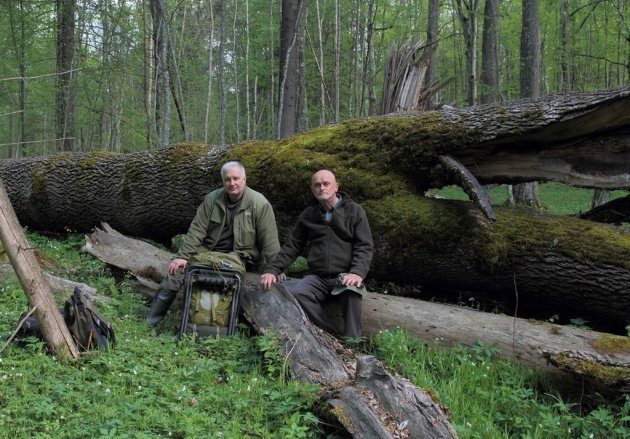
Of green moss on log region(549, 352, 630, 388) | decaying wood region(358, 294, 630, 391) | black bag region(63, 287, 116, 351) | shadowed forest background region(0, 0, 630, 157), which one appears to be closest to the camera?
green moss on log region(549, 352, 630, 388)

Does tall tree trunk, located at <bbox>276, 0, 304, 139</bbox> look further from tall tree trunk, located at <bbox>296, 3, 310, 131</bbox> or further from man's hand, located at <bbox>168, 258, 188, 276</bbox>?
man's hand, located at <bbox>168, 258, 188, 276</bbox>

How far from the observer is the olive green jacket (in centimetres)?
581

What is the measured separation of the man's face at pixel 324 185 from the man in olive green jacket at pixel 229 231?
83 cm

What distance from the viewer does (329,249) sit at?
529 cm

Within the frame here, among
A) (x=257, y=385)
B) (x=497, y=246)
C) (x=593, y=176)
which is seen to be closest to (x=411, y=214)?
(x=497, y=246)

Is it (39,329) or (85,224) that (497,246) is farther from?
(85,224)

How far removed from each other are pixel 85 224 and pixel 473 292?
21.5 ft

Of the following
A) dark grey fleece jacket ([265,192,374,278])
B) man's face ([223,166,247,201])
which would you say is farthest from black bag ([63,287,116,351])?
man's face ([223,166,247,201])

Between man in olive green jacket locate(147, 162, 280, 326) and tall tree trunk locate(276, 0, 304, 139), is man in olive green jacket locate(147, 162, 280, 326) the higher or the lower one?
the lower one

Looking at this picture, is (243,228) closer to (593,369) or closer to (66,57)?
(593,369)

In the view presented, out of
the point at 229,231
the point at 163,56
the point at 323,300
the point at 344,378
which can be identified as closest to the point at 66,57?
the point at 163,56

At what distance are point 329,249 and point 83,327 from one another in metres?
2.38

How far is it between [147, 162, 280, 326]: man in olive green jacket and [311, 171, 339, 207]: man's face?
0.83 meters

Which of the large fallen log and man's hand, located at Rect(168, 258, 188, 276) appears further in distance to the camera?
man's hand, located at Rect(168, 258, 188, 276)
